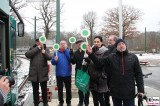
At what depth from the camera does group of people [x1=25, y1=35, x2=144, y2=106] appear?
562 cm

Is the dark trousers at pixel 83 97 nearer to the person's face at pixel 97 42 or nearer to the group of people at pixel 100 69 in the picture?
the group of people at pixel 100 69

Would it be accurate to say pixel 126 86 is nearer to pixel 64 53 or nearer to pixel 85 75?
pixel 85 75

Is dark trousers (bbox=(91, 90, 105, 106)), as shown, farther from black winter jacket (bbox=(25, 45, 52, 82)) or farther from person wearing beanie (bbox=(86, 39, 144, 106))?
black winter jacket (bbox=(25, 45, 52, 82))

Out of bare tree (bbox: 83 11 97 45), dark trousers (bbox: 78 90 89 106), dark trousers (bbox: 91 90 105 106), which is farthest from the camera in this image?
bare tree (bbox: 83 11 97 45)

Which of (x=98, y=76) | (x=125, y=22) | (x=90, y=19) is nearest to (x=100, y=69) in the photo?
(x=98, y=76)

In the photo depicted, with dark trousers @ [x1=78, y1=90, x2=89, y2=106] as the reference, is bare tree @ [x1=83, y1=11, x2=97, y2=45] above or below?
above

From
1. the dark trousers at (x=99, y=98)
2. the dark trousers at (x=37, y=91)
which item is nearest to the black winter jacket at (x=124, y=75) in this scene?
the dark trousers at (x=99, y=98)

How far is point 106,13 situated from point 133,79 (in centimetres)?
6008

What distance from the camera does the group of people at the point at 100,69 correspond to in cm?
562

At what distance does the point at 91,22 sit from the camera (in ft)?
234

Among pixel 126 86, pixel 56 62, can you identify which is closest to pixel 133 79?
pixel 126 86

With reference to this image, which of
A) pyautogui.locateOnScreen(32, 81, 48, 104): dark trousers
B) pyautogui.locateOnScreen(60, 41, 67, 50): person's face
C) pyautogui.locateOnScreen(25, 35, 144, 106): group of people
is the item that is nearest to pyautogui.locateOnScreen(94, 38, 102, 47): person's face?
pyautogui.locateOnScreen(25, 35, 144, 106): group of people

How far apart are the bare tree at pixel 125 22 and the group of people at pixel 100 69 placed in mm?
52669

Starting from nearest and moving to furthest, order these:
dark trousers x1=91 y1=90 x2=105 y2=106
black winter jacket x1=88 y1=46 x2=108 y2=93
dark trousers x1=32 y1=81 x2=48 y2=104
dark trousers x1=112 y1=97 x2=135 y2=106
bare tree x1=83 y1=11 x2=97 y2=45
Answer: dark trousers x1=112 y1=97 x2=135 y2=106
black winter jacket x1=88 y1=46 x2=108 y2=93
dark trousers x1=91 y1=90 x2=105 y2=106
dark trousers x1=32 y1=81 x2=48 y2=104
bare tree x1=83 y1=11 x2=97 y2=45
